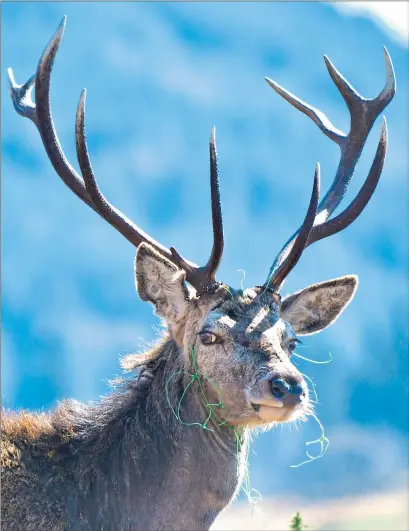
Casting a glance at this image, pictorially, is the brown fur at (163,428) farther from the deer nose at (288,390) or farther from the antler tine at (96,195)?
the antler tine at (96,195)

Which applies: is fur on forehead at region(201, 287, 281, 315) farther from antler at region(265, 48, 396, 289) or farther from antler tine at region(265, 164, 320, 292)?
antler at region(265, 48, 396, 289)

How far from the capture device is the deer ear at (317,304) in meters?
7.79

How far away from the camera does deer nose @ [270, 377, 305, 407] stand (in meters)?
6.49

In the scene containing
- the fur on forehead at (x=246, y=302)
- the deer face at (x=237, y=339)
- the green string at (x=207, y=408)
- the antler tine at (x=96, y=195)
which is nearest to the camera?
the deer face at (x=237, y=339)

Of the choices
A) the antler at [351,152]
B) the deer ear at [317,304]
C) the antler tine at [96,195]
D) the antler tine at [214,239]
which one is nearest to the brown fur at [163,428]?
the antler tine at [214,239]

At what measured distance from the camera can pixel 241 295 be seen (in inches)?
287

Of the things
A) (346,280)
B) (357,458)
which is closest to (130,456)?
(346,280)

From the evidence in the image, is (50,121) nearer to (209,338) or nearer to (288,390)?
(209,338)

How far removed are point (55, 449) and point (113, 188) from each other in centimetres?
2000

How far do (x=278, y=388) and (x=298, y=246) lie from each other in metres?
1.30

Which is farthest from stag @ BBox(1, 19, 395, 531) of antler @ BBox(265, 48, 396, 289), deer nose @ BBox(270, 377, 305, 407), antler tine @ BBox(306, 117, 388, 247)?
antler @ BBox(265, 48, 396, 289)

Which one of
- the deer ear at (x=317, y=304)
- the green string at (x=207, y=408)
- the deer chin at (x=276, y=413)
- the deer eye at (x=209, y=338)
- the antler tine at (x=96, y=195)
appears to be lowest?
the green string at (x=207, y=408)

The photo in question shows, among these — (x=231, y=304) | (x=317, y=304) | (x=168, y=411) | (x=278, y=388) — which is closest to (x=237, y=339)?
(x=231, y=304)

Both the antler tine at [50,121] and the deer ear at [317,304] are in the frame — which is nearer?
the antler tine at [50,121]
